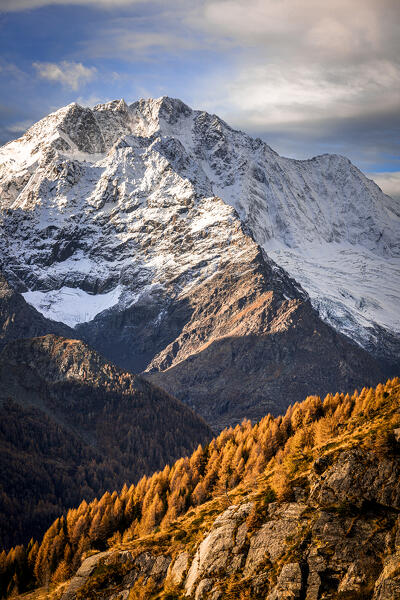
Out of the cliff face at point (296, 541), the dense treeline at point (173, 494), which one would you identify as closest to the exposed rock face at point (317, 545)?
the cliff face at point (296, 541)

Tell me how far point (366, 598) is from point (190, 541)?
134ft

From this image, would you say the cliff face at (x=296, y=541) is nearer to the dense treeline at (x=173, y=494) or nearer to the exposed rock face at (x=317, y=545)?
the exposed rock face at (x=317, y=545)

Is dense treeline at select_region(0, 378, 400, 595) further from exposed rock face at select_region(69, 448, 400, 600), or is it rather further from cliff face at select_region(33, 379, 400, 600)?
exposed rock face at select_region(69, 448, 400, 600)

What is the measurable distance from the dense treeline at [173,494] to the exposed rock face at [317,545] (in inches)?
1593

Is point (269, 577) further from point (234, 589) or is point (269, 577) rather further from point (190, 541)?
point (190, 541)

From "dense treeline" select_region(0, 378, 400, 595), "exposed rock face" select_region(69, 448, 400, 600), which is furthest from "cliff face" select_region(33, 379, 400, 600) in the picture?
"dense treeline" select_region(0, 378, 400, 595)

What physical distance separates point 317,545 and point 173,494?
253 ft

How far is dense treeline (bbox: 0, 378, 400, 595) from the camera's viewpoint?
164 meters

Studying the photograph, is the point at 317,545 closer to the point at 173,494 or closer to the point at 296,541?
the point at 296,541

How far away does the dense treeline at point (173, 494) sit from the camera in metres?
164

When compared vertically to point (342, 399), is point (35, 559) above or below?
below

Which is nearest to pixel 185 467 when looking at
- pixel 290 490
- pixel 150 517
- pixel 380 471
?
pixel 150 517

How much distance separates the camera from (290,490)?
11462 centimetres

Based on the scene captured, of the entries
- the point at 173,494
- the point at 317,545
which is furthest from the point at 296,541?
the point at 173,494
